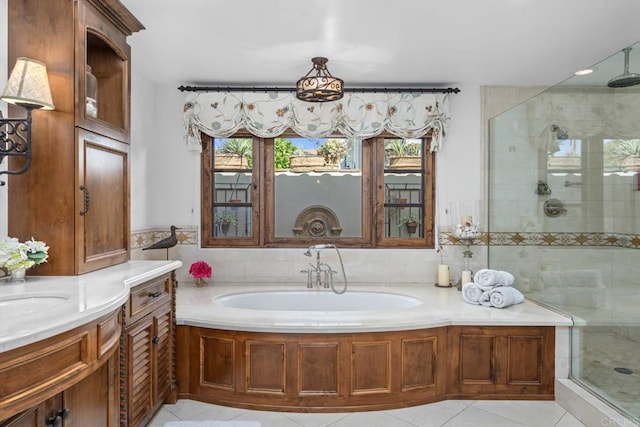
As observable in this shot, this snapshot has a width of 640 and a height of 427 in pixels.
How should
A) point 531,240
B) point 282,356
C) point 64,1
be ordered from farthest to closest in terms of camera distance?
point 531,240 → point 282,356 → point 64,1

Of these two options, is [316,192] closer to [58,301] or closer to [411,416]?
[411,416]

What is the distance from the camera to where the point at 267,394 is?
2689mm

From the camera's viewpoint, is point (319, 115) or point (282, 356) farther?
point (319, 115)

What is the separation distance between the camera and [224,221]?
400cm

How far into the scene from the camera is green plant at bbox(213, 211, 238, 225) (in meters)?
4.00

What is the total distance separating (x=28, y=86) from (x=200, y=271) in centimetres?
214

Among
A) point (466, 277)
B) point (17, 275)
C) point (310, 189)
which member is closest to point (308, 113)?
point (310, 189)

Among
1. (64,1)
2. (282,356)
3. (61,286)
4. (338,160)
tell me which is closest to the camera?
(61,286)

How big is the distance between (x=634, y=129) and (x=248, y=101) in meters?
2.82

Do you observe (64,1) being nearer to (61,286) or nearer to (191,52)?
(191,52)

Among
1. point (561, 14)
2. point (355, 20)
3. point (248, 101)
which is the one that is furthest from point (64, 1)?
point (561, 14)

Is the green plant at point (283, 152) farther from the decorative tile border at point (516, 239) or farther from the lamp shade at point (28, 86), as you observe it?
the lamp shade at point (28, 86)

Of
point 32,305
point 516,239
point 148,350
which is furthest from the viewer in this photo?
point 516,239

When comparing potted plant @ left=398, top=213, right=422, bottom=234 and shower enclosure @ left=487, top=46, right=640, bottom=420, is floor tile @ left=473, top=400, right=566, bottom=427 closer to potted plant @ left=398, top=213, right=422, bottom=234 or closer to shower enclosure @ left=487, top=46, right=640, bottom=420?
shower enclosure @ left=487, top=46, right=640, bottom=420
